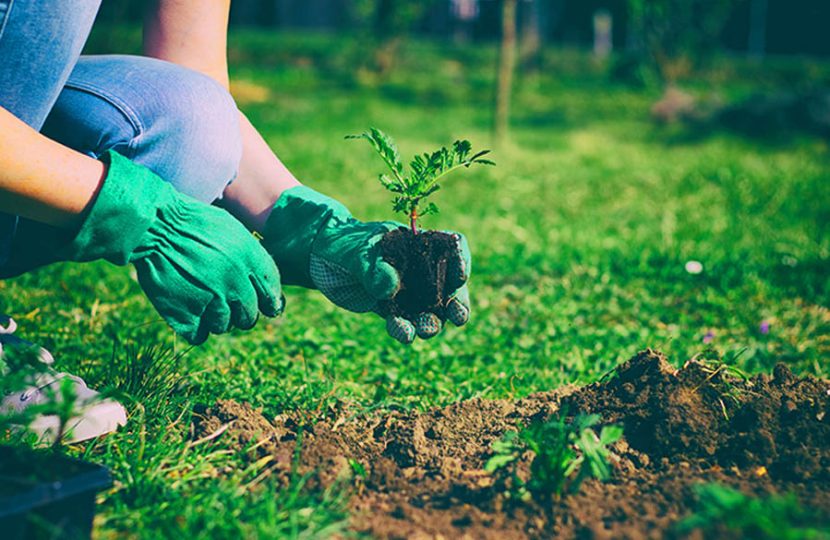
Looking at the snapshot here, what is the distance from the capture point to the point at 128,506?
1697 millimetres

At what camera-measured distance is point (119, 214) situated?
184cm

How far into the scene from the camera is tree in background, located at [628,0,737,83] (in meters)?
13.1

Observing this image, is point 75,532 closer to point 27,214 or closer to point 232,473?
point 232,473

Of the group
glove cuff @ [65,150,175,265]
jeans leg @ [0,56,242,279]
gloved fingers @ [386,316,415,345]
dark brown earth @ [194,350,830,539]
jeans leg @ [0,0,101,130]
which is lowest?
dark brown earth @ [194,350,830,539]

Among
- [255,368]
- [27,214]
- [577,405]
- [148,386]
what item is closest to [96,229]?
[27,214]

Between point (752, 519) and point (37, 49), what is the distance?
175 cm

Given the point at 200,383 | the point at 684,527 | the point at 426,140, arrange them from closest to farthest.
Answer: the point at 684,527
the point at 200,383
the point at 426,140

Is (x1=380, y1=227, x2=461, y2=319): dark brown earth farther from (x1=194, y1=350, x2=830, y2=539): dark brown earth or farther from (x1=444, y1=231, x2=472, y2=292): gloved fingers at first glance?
(x1=194, y1=350, x2=830, y2=539): dark brown earth

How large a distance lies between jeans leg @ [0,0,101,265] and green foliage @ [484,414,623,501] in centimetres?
131

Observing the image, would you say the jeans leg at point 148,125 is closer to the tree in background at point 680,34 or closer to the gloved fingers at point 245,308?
the gloved fingers at point 245,308

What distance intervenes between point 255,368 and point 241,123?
2.59ft

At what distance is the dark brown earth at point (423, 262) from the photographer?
205 centimetres

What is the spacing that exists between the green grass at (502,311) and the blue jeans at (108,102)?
0.55 meters

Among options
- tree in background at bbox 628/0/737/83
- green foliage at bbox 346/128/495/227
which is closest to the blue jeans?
green foliage at bbox 346/128/495/227
